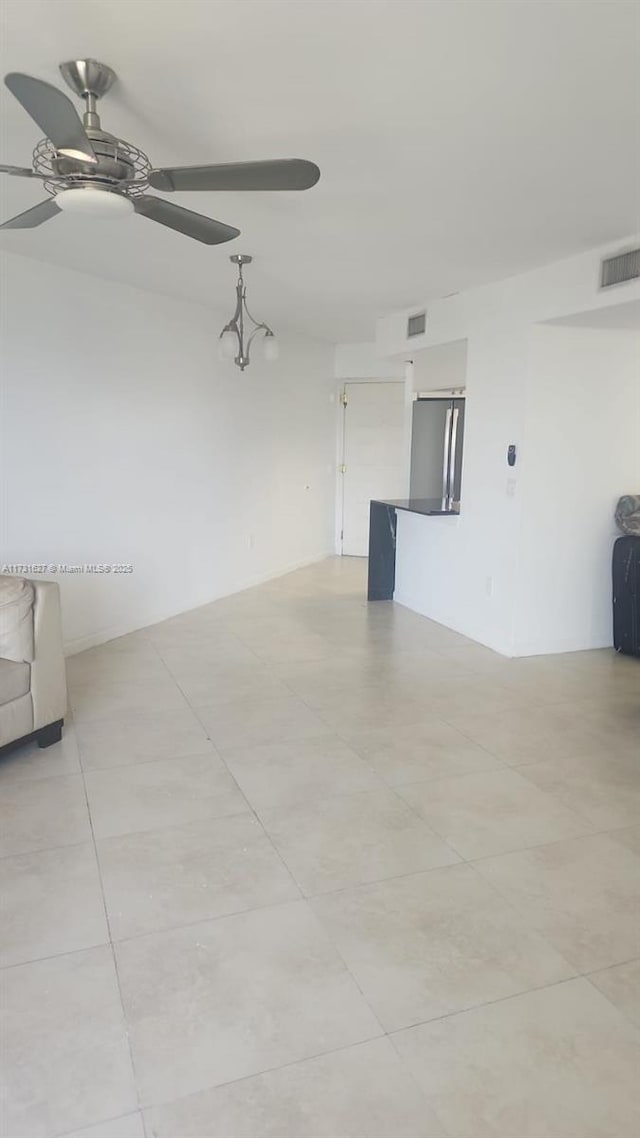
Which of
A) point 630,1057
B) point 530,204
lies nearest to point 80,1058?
point 630,1057

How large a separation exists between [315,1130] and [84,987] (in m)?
0.70

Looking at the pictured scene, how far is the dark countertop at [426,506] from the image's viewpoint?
16.9ft

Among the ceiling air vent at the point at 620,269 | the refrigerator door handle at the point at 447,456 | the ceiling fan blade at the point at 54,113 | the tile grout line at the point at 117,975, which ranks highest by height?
the ceiling air vent at the point at 620,269

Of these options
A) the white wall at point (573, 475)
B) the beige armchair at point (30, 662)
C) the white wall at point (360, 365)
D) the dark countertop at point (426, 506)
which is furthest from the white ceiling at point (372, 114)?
the white wall at point (360, 365)

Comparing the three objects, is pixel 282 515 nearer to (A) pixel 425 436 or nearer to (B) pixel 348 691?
(A) pixel 425 436

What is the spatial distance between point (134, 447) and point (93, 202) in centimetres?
311

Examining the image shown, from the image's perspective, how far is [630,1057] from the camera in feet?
5.34

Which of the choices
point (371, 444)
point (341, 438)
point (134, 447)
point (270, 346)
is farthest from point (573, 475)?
point (341, 438)

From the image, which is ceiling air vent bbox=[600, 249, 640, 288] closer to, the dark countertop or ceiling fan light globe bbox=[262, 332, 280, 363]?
the dark countertop

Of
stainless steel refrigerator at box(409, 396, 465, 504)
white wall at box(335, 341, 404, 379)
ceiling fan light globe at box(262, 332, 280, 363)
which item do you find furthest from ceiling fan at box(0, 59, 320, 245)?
white wall at box(335, 341, 404, 379)

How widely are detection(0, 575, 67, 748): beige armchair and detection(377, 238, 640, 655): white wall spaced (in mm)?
2839

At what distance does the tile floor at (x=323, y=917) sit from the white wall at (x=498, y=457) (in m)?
0.98

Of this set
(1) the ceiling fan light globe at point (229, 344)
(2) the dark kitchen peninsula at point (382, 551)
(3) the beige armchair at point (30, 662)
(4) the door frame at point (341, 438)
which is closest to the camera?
(3) the beige armchair at point (30, 662)

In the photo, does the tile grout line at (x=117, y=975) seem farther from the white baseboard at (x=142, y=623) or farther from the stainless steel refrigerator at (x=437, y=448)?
the stainless steel refrigerator at (x=437, y=448)
